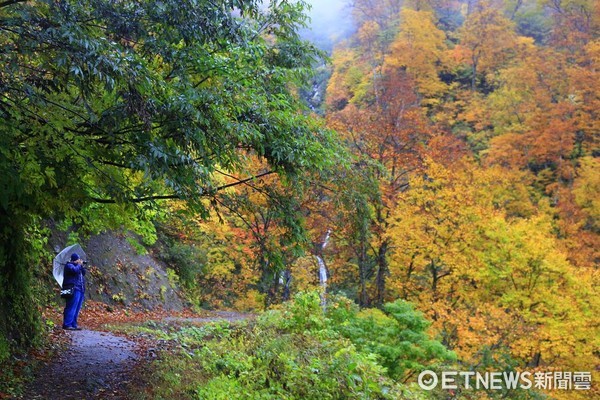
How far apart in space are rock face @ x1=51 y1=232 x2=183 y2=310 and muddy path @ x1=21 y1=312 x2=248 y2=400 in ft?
20.6

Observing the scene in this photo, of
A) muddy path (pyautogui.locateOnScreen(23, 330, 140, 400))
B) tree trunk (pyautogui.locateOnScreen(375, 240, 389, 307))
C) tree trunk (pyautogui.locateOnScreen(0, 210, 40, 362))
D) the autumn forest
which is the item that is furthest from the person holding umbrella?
tree trunk (pyautogui.locateOnScreen(375, 240, 389, 307))

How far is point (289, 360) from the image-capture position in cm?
641

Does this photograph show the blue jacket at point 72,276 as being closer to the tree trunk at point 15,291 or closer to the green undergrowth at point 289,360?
the green undergrowth at point 289,360

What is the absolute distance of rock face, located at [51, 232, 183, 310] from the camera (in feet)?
47.4

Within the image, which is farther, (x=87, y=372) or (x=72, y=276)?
(x=72, y=276)

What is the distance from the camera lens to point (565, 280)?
16.4 metres

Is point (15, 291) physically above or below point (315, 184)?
below

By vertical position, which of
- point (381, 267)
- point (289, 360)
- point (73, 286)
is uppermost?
point (381, 267)

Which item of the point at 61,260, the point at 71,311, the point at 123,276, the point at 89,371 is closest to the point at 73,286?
the point at 71,311

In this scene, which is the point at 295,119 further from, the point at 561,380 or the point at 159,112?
the point at 561,380

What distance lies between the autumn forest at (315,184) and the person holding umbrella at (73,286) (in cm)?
67

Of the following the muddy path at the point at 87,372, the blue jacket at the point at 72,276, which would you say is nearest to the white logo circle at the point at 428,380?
the muddy path at the point at 87,372

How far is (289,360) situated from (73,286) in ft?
15.8

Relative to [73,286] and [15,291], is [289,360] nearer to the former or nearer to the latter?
[15,291]
